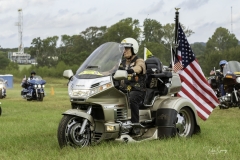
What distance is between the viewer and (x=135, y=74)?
745 centimetres

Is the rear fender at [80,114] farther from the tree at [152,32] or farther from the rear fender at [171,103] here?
the tree at [152,32]

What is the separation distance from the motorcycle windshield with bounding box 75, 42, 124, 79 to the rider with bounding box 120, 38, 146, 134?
217mm

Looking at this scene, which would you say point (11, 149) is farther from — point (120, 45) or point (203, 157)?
point (203, 157)

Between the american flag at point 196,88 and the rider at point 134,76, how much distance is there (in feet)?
8.73

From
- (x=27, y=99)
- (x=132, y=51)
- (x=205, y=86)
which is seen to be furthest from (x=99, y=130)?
(x=27, y=99)

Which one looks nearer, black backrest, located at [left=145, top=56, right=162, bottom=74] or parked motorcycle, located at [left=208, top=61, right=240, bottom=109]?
black backrest, located at [left=145, top=56, right=162, bottom=74]

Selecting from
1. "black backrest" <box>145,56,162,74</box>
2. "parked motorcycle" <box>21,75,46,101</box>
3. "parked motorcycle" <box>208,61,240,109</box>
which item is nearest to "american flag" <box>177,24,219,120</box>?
"black backrest" <box>145,56,162,74</box>

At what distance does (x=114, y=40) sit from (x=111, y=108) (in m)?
79.0

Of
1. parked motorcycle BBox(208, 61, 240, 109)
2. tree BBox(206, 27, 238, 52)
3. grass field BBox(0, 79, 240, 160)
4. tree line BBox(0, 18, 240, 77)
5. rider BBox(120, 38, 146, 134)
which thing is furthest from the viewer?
tree BBox(206, 27, 238, 52)

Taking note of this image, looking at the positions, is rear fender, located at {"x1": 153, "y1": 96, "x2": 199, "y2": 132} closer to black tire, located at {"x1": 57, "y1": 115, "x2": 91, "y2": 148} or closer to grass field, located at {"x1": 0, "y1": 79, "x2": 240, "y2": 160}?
grass field, located at {"x1": 0, "y1": 79, "x2": 240, "y2": 160}

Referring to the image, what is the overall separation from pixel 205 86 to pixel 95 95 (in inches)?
162

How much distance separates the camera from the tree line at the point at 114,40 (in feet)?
255

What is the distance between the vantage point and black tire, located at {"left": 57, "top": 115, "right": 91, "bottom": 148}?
22.1ft

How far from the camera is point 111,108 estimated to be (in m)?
7.15
